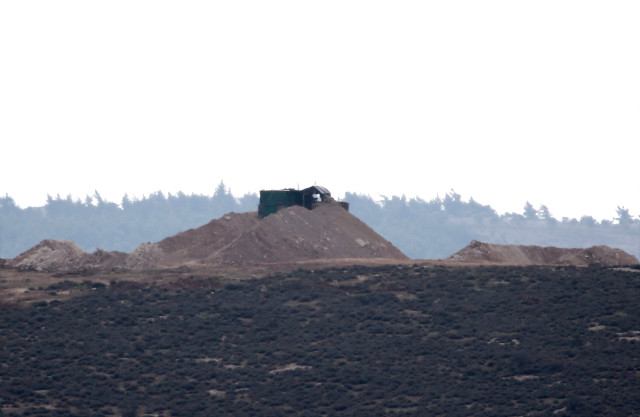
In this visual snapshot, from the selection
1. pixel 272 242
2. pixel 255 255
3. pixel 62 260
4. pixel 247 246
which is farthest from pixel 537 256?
pixel 62 260

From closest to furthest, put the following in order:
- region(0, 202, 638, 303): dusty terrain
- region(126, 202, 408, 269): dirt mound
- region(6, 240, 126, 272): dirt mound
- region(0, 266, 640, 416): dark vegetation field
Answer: region(0, 266, 640, 416): dark vegetation field < region(0, 202, 638, 303): dusty terrain < region(126, 202, 408, 269): dirt mound < region(6, 240, 126, 272): dirt mound

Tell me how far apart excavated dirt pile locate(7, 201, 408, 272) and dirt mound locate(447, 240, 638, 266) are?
20.4 ft

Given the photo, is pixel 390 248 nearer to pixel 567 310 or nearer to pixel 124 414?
pixel 567 310

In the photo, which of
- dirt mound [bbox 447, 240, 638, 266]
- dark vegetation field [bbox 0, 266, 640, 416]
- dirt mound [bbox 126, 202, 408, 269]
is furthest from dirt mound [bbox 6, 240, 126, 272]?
dirt mound [bbox 447, 240, 638, 266]

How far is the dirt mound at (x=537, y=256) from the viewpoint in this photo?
71125 mm

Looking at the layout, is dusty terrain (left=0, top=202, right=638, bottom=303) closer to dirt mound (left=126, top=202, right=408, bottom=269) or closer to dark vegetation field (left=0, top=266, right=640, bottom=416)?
dirt mound (left=126, top=202, right=408, bottom=269)

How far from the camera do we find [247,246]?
228ft

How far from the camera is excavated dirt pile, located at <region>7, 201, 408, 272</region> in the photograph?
69688 millimetres

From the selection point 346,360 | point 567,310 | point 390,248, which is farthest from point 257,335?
point 390,248

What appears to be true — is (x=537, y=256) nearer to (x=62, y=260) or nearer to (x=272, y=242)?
(x=272, y=242)

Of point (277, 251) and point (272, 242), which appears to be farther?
point (272, 242)

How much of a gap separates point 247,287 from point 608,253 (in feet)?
91.6

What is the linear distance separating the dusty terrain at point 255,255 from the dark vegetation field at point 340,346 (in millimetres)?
3451

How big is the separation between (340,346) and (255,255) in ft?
63.6
